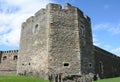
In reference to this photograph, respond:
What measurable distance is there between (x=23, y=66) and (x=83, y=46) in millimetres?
6914

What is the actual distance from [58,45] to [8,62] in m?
14.8

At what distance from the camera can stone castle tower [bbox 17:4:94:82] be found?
17.3m

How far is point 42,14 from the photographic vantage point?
19391 mm

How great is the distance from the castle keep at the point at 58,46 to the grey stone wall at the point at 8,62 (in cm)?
814

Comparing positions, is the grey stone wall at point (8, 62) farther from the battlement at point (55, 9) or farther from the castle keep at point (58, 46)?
the battlement at point (55, 9)

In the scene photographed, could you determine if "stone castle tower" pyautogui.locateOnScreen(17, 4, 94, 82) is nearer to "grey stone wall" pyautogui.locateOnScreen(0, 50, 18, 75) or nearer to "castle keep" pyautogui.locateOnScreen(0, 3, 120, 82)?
"castle keep" pyautogui.locateOnScreen(0, 3, 120, 82)

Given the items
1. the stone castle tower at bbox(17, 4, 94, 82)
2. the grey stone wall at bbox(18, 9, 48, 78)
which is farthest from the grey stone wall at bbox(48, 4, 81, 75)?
the grey stone wall at bbox(18, 9, 48, 78)

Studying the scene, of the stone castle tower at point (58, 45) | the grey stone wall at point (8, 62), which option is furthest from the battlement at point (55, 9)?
the grey stone wall at point (8, 62)

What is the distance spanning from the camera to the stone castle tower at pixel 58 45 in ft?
56.9

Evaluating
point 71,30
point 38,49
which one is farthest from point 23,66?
point 71,30

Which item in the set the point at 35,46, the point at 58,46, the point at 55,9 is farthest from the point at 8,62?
the point at 55,9

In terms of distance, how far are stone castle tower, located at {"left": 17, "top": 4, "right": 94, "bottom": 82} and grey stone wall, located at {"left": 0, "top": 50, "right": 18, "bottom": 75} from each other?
9035mm

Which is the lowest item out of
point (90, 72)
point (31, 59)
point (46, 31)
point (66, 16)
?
point (90, 72)

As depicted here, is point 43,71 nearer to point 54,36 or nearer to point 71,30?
point 54,36
